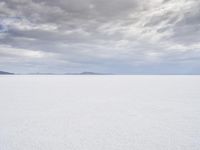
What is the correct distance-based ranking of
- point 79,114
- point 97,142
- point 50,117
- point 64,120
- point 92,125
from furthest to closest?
point 79,114 < point 50,117 < point 64,120 < point 92,125 < point 97,142

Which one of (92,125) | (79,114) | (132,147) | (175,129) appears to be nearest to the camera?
(132,147)

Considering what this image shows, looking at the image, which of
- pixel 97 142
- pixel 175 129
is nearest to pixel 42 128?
pixel 97 142

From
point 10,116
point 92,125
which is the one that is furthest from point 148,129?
point 10,116

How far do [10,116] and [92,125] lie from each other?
230cm

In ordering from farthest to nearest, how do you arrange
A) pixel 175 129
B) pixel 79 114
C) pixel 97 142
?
pixel 79 114 → pixel 175 129 → pixel 97 142

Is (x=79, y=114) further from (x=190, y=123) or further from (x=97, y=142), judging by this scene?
(x=190, y=123)

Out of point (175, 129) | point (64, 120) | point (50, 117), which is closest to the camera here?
point (175, 129)

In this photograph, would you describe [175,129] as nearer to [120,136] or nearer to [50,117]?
[120,136]

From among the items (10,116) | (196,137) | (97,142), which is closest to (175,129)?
(196,137)

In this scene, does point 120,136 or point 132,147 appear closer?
point 132,147

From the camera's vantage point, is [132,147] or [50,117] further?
[50,117]

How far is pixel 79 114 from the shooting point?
5.27 metres

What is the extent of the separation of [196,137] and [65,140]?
232 cm

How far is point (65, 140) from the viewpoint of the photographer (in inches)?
129
